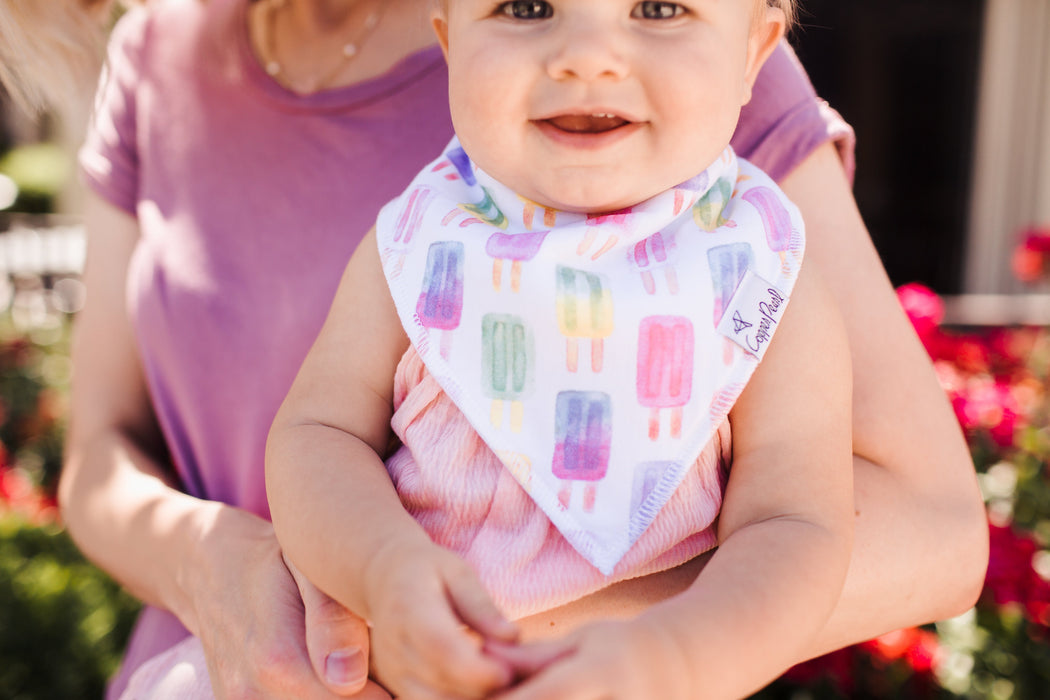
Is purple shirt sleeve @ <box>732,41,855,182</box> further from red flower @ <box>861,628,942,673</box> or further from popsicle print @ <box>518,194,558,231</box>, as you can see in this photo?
red flower @ <box>861,628,942,673</box>

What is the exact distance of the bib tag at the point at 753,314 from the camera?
1186mm

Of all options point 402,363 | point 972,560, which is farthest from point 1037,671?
point 402,363

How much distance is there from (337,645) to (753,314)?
0.64 metres

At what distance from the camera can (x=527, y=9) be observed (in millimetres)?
1184

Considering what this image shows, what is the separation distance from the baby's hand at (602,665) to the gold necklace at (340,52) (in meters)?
1.24

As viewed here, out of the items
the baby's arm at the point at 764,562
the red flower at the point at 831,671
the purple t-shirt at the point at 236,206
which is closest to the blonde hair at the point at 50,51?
the purple t-shirt at the point at 236,206

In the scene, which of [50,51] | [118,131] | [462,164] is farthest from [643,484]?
[50,51]

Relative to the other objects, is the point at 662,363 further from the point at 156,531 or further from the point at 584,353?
the point at 156,531

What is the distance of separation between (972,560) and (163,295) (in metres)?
1.42

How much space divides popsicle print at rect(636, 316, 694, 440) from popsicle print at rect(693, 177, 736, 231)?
0.15 m

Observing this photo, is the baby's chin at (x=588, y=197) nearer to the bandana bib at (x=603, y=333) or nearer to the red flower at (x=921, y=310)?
the bandana bib at (x=603, y=333)

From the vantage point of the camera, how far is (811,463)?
3.68 ft

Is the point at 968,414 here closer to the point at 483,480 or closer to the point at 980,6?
the point at 483,480

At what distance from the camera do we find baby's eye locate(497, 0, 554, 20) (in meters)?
1.17
